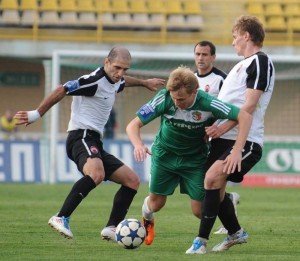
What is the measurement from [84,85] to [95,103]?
34 cm

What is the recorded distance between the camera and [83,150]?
9.62 m

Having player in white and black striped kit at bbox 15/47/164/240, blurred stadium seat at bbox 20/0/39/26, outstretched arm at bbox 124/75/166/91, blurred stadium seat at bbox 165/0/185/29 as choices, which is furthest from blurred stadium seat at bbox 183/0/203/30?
player in white and black striped kit at bbox 15/47/164/240

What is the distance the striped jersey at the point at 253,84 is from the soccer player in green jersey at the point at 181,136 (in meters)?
0.30

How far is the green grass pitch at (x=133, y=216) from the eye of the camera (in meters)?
8.52

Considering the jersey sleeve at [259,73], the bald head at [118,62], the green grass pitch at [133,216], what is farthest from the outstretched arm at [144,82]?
the jersey sleeve at [259,73]

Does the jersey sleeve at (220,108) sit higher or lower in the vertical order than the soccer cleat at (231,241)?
higher

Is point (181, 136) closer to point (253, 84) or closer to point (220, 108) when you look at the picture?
point (220, 108)

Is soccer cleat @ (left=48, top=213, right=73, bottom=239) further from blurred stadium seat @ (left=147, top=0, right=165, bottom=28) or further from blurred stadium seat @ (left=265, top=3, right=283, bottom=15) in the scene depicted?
blurred stadium seat @ (left=265, top=3, right=283, bottom=15)

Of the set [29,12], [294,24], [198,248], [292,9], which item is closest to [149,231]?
[198,248]

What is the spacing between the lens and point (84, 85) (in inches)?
377

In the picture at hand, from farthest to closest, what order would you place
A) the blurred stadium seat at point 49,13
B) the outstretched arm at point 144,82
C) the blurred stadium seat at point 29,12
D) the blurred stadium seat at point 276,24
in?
the blurred stadium seat at point 276,24 → the blurred stadium seat at point 49,13 → the blurred stadium seat at point 29,12 → the outstretched arm at point 144,82

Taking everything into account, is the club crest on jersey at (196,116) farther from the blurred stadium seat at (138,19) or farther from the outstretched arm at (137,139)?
the blurred stadium seat at (138,19)

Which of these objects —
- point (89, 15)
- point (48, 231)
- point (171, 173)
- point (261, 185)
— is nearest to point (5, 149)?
point (261, 185)

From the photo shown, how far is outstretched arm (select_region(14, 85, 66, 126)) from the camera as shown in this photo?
30.5 ft
